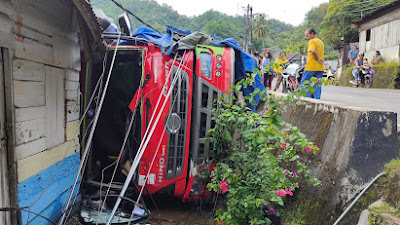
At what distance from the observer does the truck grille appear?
3.76m

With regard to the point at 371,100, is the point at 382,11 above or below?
above

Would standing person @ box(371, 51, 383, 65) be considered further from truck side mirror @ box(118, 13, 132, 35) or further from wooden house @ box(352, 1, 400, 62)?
truck side mirror @ box(118, 13, 132, 35)

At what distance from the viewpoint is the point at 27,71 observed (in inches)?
A: 102

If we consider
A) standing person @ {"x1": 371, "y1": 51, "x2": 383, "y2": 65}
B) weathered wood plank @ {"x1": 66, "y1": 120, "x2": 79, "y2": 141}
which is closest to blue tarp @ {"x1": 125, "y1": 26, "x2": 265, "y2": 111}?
weathered wood plank @ {"x1": 66, "y1": 120, "x2": 79, "y2": 141}

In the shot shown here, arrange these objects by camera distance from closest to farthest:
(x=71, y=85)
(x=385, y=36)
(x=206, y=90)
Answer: (x=71, y=85)
(x=206, y=90)
(x=385, y=36)

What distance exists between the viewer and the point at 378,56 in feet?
52.5

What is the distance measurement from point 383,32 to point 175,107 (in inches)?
681

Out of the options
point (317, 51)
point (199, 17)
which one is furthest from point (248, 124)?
point (199, 17)

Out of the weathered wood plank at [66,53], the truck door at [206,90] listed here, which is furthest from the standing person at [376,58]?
the weathered wood plank at [66,53]

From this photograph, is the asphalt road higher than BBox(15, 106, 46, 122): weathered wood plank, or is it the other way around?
the asphalt road

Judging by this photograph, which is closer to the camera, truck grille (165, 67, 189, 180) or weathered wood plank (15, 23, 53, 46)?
weathered wood plank (15, 23, 53, 46)

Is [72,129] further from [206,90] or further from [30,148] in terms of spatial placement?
[206,90]

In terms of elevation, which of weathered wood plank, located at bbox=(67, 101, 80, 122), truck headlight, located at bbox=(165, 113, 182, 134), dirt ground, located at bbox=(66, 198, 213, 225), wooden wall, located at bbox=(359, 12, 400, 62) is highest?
wooden wall, located at bbox=(359, 12, 400, 62)

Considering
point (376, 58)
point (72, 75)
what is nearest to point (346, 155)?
point (72, 75)
